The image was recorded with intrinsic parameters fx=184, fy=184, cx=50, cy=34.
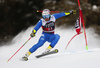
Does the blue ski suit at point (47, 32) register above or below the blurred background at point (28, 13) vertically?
below

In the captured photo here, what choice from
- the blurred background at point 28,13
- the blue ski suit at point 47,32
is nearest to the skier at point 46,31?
the blue ski suit at point 47,32

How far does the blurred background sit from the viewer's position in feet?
32.7

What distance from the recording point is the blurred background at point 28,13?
9.97m

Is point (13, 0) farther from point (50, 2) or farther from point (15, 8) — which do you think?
point (50, 2)

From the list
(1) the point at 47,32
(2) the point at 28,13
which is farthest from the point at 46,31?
(2) the point at 28,13

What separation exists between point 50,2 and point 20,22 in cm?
206

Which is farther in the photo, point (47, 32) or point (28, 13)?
point (28, 13)

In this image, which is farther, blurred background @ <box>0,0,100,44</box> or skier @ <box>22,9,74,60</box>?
blurred background @ <box>0,0,100,44</box>

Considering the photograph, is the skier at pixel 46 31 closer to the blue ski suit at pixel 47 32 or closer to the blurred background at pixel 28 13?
the blue ski suit at pixel 47 32

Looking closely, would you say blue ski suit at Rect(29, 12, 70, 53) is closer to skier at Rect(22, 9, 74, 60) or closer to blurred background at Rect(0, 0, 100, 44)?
skier at Rect(22, 9, 74, 60)

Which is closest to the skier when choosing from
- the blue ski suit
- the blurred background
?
the blue ski suit

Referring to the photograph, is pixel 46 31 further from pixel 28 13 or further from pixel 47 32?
pixel 28 13

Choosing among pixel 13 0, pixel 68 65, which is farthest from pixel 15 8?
pixel 68 65

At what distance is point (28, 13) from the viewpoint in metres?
10.5
